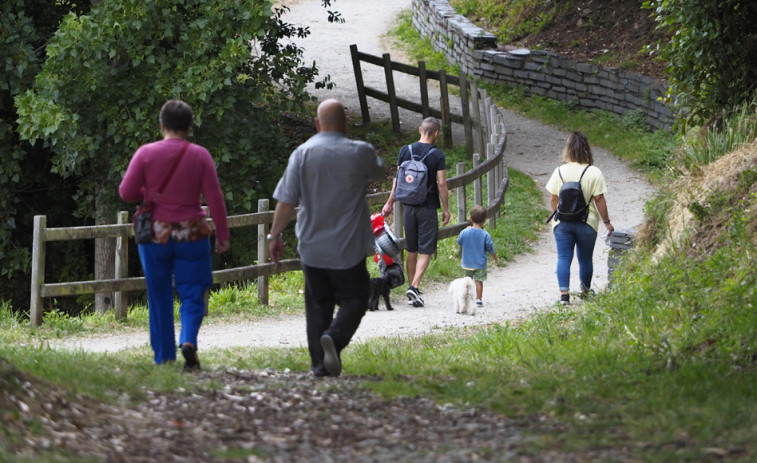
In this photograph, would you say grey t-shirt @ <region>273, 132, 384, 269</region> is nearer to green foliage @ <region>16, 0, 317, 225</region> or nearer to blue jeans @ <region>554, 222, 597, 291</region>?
blue jeans @ <region>554, 222, 597, 291</region>

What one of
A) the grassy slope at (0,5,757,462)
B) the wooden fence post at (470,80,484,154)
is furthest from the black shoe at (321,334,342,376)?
the wooden fence post at (470,80,484,154)

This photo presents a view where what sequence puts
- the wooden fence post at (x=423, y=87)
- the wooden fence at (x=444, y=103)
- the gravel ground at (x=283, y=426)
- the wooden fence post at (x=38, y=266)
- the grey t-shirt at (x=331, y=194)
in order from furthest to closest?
the wooden fence post at (x=423, y=87) < the wooden fence at (x=444, y=103) < the wooden fence post at (x=38, y=266) < the grey t-shirt at (x=331, y=194) < the gravel ground at (x=283, y=426)

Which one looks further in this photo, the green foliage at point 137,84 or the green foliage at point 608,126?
the green foliage at point 608,126

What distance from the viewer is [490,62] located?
80.2ft

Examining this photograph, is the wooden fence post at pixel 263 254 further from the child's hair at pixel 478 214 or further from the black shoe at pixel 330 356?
the black shoe at pixel 330 356

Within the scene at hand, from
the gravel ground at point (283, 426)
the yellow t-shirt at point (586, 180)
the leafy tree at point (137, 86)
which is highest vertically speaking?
the leafy tree at point (137, 86)

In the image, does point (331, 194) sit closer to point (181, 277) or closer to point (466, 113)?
point (181, 277)

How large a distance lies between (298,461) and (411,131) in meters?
17.3

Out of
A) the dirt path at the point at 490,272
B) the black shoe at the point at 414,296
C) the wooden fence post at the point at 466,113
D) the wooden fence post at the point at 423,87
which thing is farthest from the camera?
the wooden fence post at the point at 423,87

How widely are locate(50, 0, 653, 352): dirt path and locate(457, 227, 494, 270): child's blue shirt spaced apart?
→ 500mm

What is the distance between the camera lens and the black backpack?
1005 centimetres

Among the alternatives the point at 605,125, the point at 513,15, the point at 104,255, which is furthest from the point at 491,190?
the point at 513,15

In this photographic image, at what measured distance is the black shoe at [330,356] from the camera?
6.58 metres

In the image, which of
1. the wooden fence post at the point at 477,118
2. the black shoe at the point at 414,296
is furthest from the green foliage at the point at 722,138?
the wooden fence post at the point at 477,118
